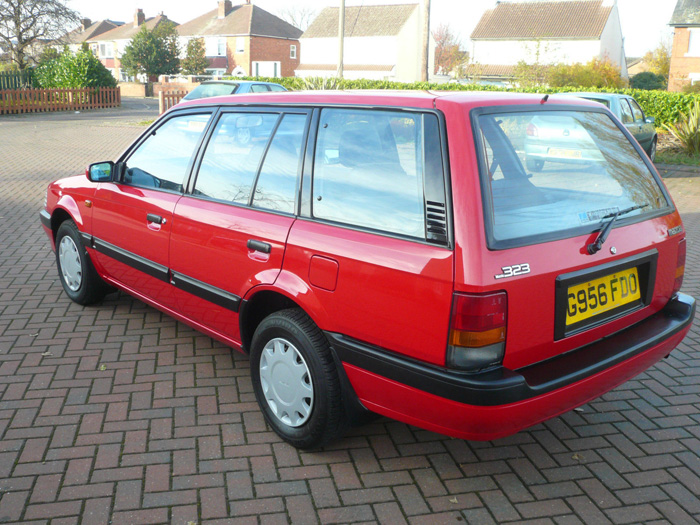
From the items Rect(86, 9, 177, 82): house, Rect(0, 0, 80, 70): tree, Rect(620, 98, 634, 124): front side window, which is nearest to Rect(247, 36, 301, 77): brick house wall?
Rect(86, 9, 177, 82): house

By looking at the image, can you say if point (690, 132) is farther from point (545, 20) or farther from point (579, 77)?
point (545, 20)

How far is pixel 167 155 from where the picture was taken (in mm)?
4242

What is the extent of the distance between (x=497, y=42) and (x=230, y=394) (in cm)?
5950

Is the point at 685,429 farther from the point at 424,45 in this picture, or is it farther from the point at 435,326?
the point at 424,45

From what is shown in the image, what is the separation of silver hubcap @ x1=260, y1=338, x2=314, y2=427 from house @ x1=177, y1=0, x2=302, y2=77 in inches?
2677

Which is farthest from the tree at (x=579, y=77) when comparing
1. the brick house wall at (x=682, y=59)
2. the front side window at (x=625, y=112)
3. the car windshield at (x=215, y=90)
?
the car windshield at (x=215, y=90)

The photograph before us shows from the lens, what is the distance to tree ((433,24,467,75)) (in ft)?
232

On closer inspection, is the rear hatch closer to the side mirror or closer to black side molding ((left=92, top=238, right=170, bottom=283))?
black side molding ((left=92, top=238, right=170, bottom=283))

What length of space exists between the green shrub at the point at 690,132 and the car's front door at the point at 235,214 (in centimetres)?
1569

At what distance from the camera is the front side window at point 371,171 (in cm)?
276

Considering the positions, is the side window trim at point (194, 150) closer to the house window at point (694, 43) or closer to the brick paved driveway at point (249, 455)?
the brick paved driveway at point (249, 455)

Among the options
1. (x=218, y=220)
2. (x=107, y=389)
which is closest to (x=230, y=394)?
(x=107, y=389)

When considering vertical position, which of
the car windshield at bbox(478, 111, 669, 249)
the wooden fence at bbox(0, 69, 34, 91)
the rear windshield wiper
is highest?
the wooden fence at bbox(0, 69, 34, 91)

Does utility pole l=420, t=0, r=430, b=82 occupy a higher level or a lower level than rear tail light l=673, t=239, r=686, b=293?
higher
